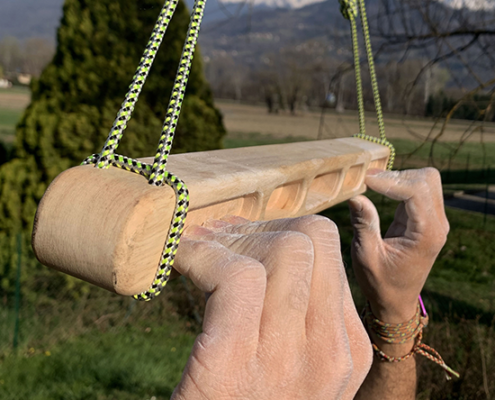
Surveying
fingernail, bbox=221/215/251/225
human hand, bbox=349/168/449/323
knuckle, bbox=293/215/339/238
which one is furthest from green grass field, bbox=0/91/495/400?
knuckle, bbox=293/215/339/238

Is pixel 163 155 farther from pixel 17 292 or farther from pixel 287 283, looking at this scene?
pixel 17 292

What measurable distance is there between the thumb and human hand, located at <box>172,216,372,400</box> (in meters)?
0.55

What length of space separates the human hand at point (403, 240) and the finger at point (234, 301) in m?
0.67

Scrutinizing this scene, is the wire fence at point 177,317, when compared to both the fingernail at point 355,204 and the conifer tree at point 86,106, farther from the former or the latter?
the fingernail at point 355,204

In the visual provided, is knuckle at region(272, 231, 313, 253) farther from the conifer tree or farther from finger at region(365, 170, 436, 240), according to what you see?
the conifer tree

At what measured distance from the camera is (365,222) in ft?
3.80

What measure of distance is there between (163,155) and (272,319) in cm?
26

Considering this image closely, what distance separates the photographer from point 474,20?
14.6 ft

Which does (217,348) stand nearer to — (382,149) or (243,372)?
(243,372)

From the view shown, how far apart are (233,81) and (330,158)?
55961mm

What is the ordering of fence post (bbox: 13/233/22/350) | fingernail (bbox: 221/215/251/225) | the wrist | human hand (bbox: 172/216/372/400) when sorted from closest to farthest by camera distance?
human hand (bbox: 172/216/372/400) < fingernail (bbox: 221/215/251/225) < the wrist < fence post (bbox: 13/233/22/350)

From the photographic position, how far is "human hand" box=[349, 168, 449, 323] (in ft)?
3.80

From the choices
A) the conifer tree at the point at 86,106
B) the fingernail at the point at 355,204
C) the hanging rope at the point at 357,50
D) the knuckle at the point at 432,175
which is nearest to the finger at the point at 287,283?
the fingernail at the point at 355,204

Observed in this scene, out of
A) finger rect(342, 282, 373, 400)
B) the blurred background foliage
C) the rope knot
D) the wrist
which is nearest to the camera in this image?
finger rect(342, 282, 373, 400)
